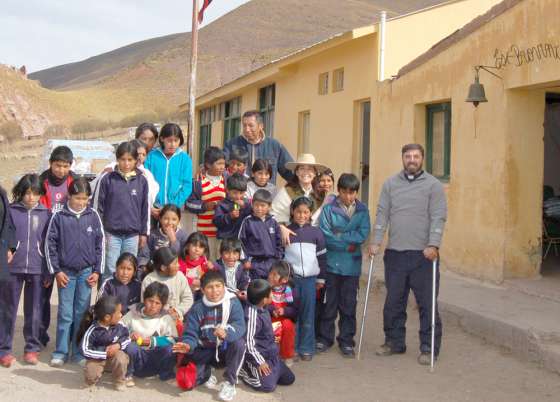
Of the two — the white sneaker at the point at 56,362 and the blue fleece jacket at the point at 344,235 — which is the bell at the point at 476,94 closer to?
the blue fleece jacket at the point at 344,235

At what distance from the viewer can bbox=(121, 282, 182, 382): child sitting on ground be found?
5.70 meters

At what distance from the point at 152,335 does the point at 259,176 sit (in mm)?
1809

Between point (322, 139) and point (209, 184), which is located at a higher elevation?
point (322, 139)

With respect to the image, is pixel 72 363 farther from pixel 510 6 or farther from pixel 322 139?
pixel 322 139

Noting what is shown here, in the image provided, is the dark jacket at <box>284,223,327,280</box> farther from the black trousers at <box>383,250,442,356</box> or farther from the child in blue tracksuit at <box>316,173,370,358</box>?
the black trousers at <box>383,250,442,356</box>

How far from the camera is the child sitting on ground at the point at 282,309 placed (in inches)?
248

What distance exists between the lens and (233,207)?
6.70m

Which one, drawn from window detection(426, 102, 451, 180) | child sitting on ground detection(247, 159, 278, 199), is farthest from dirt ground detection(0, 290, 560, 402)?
window detection(426, 102, 451, 180)

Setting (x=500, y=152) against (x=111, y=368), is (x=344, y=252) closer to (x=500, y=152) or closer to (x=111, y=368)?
(x=111, y=368)

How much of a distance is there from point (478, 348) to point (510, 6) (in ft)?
13.2

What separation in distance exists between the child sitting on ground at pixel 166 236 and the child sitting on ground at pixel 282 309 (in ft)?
2.90

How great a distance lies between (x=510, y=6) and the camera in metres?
8.70

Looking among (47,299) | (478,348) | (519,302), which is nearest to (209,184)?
(47,299)

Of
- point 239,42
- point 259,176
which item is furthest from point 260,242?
point 239,42
